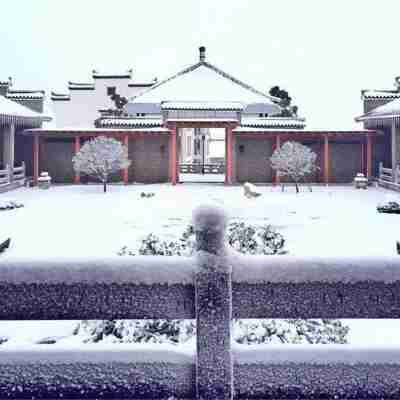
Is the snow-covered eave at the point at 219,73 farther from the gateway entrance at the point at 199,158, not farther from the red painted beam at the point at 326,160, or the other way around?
the red painted beam at the point at 326,160

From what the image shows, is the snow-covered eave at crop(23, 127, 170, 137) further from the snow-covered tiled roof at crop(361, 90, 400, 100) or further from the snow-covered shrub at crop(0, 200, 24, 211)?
the snow-covered tiled roof at crop(361, 90, 400, 100)

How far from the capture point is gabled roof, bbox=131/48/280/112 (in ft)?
93.4

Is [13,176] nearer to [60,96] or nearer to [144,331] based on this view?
[60,96]

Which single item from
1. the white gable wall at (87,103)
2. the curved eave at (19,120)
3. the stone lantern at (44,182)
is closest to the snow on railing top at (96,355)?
the curved eave at (19,120)

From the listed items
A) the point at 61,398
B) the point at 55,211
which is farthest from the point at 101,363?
the point at 55,211

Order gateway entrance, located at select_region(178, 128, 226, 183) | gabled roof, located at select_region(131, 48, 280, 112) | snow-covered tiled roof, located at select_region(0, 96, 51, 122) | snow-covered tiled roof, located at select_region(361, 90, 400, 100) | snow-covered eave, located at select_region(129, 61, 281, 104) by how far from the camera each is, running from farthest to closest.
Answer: gateway entrance, located at select_region(178, 128, 226, 183), snow-covered eave, located at select_region(129, 61, 281, 104), gabled roof, located at select_region(131, 48, 280, 112), snow-covered tiled roof, located at select_region(361, 90, 400, 100), snow-covered tiled roof, located at select_region(0, 96, 51, 122)

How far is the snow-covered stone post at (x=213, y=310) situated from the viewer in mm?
2600

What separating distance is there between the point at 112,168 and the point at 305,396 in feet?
67.4

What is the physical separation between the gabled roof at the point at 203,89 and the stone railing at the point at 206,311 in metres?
25.7

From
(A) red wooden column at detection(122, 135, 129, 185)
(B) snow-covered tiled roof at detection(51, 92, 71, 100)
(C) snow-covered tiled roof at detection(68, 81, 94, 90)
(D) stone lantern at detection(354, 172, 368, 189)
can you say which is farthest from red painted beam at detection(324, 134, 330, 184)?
(B) snow-covered tiled roof at detection(51, 92, 71, 100)

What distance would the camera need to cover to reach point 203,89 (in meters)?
29.2

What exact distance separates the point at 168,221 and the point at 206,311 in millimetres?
10351

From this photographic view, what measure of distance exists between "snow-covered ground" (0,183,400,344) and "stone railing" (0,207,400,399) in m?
0.43

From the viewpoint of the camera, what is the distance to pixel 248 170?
83.3ft
